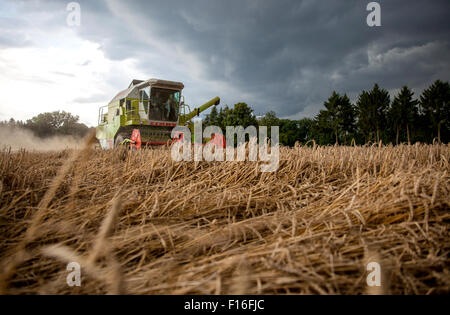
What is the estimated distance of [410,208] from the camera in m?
1.31

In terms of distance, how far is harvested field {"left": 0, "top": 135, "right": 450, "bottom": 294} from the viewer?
3.04 feet

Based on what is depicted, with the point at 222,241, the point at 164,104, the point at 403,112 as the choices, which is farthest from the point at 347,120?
the point at 222,241

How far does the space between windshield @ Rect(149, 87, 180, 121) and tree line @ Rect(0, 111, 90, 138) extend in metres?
12.8

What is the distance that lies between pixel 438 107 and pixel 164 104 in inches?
2077

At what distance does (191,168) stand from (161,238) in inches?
66.9

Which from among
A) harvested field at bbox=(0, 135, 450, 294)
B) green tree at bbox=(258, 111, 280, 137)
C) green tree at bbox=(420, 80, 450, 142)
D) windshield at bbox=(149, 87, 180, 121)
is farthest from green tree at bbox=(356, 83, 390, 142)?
harvested field at bbox=(0, 135, 450, 294)

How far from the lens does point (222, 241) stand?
1.31 metres

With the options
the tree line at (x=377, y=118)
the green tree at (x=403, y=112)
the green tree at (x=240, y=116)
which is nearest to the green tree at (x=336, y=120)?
the tree line at (x=377, y=118)

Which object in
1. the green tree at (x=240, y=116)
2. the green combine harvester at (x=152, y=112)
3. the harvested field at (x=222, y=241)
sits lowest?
the harvested field at (x=222, y=241)

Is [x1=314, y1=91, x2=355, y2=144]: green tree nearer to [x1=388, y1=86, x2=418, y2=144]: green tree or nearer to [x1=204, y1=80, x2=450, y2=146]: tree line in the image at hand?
[x1=204, y1=80, x2=450, y2=146]: tree line

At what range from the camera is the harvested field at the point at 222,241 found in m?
0.93

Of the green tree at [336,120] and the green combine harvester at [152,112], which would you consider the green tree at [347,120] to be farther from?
the green combine harvester at [152,112]

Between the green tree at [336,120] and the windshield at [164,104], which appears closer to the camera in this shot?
the windshield at [164,104]
